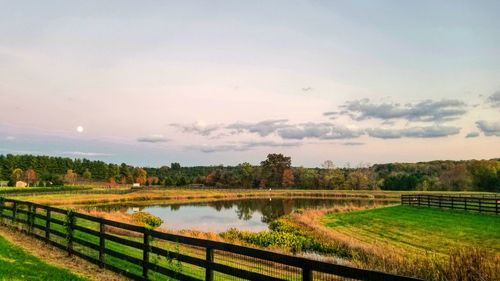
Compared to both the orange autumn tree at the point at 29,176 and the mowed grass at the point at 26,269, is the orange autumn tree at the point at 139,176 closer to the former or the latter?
the orange autumn tree at the point at 29,176

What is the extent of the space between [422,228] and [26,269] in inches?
1137

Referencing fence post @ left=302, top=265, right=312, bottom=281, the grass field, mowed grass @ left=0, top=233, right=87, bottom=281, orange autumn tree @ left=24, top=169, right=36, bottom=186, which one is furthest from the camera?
orange autumn tree @ left=24, top=169, right=36, bottom=186

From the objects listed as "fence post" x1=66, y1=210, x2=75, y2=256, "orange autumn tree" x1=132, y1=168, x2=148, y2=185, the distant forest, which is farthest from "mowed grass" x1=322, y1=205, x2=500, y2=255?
"orange autumn tree" x1=132, y1=168, x2=148, y2=185

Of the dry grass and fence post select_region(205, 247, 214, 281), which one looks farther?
the dry grass

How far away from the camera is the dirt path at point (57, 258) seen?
511 inches

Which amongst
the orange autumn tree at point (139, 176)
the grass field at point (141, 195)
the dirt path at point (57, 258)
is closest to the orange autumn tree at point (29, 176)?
the orange autumn tree at point (139, 176)

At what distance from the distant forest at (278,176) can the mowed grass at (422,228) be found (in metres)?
81.1

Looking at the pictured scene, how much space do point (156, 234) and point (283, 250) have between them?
16.7 meters

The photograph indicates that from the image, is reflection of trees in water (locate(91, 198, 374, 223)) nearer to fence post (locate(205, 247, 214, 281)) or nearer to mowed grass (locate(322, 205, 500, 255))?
mowed grass (locate(322, 205, 500, 255))

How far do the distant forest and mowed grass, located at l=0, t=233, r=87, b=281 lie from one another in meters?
108

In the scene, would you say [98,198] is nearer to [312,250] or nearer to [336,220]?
[336,220]

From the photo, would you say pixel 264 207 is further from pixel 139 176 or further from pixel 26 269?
pixel 139 176

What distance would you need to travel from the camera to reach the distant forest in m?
118

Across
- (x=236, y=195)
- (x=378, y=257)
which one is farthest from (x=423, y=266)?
(x=236, y=195)
